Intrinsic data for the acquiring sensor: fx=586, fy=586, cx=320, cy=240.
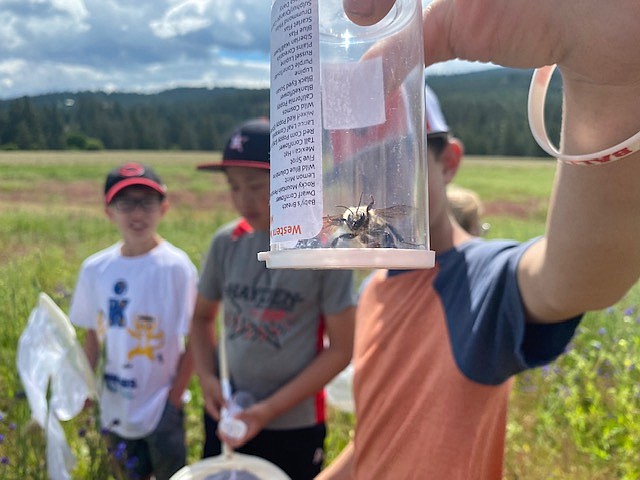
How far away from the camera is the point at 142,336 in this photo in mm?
2477

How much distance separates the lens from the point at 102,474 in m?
2.08

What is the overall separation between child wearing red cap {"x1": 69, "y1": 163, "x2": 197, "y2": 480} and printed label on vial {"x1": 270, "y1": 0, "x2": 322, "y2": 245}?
1.91 metres

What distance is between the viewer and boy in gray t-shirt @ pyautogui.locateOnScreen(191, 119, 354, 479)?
2053 millimetres

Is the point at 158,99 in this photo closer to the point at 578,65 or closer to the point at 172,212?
the point at 578,65

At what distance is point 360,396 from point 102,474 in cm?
130

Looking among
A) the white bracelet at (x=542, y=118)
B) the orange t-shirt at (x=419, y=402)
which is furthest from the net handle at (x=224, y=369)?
the white bracelet at (x=542, y=118)

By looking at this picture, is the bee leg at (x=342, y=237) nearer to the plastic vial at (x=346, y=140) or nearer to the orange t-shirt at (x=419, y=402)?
the plastic vial at (x=346, y=140)

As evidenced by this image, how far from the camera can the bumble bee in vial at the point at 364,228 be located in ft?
2.24

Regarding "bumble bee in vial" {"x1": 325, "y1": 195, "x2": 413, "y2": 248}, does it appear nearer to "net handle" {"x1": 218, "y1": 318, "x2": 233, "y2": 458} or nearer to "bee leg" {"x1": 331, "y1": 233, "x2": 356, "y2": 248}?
"bee leg" {"x1": 331, "y1": 233, "x2": 356, "y2": 248}

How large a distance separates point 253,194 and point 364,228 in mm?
1485

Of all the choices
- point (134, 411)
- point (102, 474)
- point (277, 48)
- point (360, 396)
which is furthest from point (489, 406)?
point (134, 411)

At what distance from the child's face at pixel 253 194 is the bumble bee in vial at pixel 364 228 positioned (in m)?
1.40

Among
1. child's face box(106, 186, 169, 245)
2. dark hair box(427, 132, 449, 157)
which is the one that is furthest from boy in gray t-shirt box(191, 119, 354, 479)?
dark hair box(427, 132, 449, 157)

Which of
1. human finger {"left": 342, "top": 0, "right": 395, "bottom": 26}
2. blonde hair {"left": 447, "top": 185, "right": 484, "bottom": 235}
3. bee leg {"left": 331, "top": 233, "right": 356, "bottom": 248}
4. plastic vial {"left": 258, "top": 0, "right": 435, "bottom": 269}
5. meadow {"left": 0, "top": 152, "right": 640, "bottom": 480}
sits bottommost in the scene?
meadow {"left": 0, "top": 152, "right": 640, "bottom": 480}
